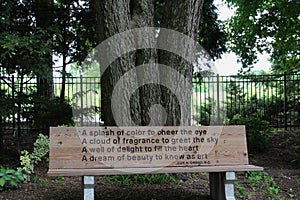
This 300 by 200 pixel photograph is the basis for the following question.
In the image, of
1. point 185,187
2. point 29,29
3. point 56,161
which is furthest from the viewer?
point 29,29

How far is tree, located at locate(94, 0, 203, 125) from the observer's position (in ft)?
18.3

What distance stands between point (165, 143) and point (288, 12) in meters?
5.73

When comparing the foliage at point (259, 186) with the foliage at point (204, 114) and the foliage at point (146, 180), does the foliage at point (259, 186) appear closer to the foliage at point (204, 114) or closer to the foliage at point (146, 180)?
the foliage at point (146, 180)

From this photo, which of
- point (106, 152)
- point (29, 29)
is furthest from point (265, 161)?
point (29, 29)

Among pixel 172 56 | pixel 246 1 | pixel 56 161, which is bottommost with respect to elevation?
pixel 56 161

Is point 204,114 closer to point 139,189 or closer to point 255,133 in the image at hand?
point 255,133

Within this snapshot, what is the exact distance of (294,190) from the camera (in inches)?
219

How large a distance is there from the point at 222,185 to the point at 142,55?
237 centimetres

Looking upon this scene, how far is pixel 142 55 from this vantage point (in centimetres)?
570

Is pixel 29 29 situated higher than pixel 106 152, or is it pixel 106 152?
pixel 29 29

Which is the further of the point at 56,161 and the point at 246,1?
the point at 246,1

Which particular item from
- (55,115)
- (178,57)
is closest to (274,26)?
(178,57)

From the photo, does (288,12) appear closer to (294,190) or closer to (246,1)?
(246,1)

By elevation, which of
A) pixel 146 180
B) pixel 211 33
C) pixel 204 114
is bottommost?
pixel 146 180
